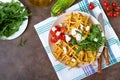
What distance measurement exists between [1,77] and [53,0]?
38 cm

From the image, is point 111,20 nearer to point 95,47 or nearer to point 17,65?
point 95,47

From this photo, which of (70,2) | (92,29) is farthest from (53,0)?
(92,29)

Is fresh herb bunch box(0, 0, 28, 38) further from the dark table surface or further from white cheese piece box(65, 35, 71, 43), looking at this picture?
white cheese piece box(65, 35, 71, 43)

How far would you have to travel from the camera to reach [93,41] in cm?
120

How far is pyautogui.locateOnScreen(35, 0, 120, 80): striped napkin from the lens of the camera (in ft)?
4.13

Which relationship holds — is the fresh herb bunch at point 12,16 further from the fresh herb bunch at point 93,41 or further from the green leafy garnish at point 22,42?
the fresh herb bunch at point 93,41

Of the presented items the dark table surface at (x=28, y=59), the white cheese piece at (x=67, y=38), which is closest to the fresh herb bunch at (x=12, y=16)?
the dark table surface at (x=28, y=59)

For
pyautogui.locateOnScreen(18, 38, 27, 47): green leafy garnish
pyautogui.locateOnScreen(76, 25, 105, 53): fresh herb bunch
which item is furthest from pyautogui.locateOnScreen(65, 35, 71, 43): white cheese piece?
pyautogui.locateOnScreen(18, 38, 27, 47): green leafy garnish

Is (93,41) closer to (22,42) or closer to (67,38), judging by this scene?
(67,38)

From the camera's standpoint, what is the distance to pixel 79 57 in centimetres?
120

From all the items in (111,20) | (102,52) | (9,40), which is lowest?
(102,52)

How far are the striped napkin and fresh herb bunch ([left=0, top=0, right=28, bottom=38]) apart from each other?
0.08 m

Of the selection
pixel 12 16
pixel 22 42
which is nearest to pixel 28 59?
pixel 22 42

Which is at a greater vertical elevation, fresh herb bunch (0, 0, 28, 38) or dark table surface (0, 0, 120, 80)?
fresh herb bunch (0, 0, 28, 38)
